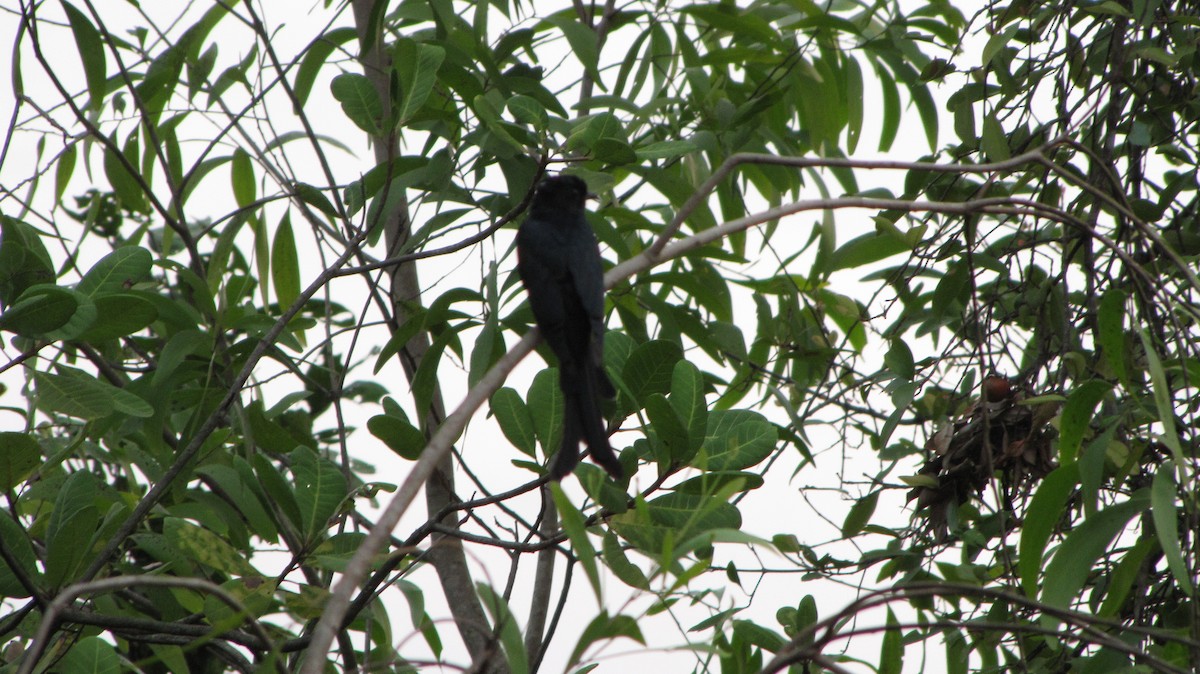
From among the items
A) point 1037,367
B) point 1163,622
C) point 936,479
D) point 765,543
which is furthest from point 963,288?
point 765,543

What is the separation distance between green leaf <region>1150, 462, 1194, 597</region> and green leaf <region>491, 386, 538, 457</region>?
105cm

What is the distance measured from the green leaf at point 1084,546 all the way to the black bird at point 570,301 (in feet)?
2.50

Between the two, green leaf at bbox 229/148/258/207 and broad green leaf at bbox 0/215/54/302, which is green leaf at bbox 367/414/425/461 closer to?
broad green leaf at bbox 0/215/54/302

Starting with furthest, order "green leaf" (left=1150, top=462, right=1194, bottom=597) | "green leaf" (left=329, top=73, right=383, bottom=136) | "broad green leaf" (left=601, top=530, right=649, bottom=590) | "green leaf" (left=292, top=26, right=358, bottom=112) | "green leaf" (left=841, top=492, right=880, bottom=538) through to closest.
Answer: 1. "green leaf" (left=292, top=26, right=358, bottom=112)
2. "green leaf" (left=841, top=492, right=880, bottom=538)
3. "green leaf" (left=329, top=73, right=383, bottom=136)
4. "broad green leaf" (left=601, top=530, right=649, bottom=590)
5. "green leaf" (left=1150, top=462, right=1194, bottom=597)

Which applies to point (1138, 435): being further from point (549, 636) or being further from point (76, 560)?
point (76, 560)

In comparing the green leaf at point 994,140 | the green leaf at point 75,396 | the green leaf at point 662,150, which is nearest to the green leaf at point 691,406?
the green leaf at point 662,150

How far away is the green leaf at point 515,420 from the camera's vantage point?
1990 mm

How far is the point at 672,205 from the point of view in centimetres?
326

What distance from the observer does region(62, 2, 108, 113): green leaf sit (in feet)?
9.05

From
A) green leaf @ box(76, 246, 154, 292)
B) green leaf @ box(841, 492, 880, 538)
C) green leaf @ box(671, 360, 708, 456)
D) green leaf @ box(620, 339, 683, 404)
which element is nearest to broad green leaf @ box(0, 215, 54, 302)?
green leaf @ box(76, 246, 154, 292)

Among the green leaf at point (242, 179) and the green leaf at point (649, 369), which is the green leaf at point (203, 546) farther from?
the green leaf at point (242, 179)

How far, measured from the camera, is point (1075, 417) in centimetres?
180

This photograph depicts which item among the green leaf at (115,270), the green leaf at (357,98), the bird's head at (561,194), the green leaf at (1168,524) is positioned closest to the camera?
the green leaf at (1168,524)

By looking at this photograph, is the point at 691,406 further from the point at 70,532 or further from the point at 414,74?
the point at 70,532
